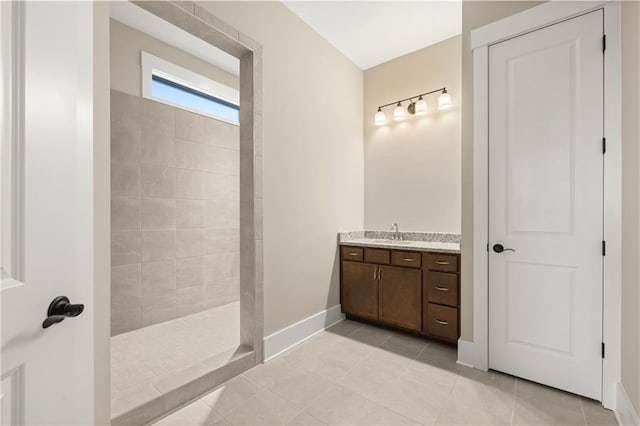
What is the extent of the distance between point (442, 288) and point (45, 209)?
8.62 ft

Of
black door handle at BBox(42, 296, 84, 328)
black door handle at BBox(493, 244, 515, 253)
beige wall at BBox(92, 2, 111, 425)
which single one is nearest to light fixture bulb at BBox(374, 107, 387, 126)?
black door handle at BBox(493, 244, 515, 253)

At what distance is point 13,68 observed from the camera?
2.34 feet

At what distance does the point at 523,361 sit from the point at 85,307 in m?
2.57

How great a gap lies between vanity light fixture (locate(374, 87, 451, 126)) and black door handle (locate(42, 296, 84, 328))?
10.6 ft

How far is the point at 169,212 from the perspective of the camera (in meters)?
3.16

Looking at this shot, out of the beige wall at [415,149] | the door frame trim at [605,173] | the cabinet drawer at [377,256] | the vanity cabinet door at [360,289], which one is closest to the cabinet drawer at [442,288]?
the door frame trim at [605,173]

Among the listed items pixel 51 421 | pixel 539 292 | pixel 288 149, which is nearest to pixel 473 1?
pixel 288 149

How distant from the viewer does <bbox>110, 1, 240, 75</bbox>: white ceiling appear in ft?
8.81

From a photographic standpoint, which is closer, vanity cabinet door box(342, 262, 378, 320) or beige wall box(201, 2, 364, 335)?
beige wall box(201, 2, 364, 335)

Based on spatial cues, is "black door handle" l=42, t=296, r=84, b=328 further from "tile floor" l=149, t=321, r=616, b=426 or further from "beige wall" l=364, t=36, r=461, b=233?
"beige wall" l=364, t=36, r=461, b=233

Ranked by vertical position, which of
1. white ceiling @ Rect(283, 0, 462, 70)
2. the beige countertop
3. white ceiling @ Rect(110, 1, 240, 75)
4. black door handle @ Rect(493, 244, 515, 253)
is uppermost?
white ceiling @ Rect(110, 1, 240, 75)

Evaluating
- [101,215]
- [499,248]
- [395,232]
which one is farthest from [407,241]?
[101,215]

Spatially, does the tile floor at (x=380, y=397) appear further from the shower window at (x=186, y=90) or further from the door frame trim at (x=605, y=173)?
Answer: the shower window at (x=186, y=90)

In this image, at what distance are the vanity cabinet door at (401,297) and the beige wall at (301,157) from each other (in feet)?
1.88
